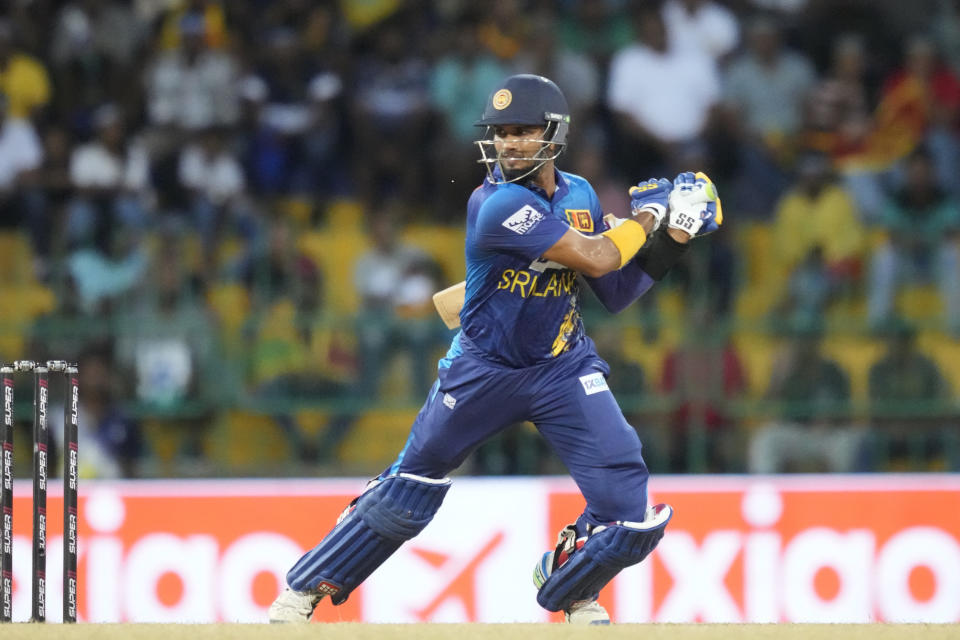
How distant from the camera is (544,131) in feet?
17.1

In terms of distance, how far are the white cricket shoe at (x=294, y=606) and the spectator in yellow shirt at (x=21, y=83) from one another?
6.03 meters

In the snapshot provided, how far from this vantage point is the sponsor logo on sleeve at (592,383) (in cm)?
529

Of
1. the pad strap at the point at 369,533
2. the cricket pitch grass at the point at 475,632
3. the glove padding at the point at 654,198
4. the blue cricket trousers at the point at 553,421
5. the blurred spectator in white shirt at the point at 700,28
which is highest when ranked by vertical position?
the blurred spectator in white shirt at the point at 700,28

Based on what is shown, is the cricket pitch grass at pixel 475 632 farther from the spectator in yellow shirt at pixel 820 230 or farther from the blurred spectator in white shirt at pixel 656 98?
the blurred spectator in white shirt at pixel 656 98

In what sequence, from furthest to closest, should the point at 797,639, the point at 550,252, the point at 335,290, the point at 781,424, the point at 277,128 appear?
the point at 277,128 → the point at 335,290 → the point at 781,424 → the point at 550,252 → the point at 797,639

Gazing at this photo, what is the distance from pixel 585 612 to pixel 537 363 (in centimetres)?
95

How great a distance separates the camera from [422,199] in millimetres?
10023

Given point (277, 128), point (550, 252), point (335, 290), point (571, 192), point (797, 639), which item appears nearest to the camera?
point (797, 639)

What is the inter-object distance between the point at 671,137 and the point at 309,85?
8.19 feet

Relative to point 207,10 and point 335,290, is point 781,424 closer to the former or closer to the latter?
point 335,290

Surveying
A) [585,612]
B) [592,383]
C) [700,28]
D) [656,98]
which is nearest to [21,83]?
[656,98]

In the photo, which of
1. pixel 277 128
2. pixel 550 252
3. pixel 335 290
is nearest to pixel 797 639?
pixel 550 252

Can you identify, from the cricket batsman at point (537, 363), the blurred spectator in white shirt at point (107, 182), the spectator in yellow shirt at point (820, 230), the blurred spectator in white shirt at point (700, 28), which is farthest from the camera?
the blurred spectator in white shirt at point (700, 28)

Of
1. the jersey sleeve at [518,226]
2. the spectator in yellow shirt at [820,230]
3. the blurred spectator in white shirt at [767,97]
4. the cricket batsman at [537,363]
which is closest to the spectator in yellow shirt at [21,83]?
the blurred spectator in white shirt at [767,97]
